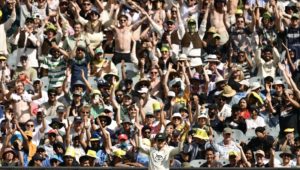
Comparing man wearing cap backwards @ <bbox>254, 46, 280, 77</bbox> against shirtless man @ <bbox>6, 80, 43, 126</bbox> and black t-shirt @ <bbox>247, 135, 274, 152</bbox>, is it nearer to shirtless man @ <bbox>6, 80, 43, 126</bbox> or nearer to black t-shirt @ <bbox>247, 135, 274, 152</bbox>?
black t-shirt @ <bbox>247, 135, 274, 152</bbox>

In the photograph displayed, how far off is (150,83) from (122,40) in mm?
1638

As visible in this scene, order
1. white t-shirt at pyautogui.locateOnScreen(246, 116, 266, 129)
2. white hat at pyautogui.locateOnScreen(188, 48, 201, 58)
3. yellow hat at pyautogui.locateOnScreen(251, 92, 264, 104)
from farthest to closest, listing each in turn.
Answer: white hat at pyautogui.locateOnScreen(188, 48, 201, 58), yellow hat at pyautogui.locateOnScreen(251, 92, 264, 104), white t-shirt at pyautogui.locateOnScreen(246, 116, 266, 129)

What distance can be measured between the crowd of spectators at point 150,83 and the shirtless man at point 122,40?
22mm

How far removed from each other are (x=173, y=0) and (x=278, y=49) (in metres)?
2.77

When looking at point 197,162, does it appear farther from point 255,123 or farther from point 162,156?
point 255,123

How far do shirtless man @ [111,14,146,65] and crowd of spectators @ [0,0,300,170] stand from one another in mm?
22

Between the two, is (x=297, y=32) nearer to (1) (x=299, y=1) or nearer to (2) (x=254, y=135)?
(1) (x=299, y=1)

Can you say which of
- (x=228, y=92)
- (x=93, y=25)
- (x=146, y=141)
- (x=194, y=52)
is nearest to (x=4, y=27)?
(x=93, y=25)

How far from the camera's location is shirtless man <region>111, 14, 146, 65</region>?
34.8 meters

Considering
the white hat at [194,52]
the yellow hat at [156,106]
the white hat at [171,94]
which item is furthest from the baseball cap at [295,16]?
the yellow hat at [156,106]

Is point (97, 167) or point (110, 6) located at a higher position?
point (110, 6)

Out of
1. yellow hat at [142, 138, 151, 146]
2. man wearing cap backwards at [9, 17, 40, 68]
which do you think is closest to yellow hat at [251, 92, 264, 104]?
yellow hat at [142, 138, 151, 146]

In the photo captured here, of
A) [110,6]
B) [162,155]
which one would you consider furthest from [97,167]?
[110,6]

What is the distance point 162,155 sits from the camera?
29.5 metres
